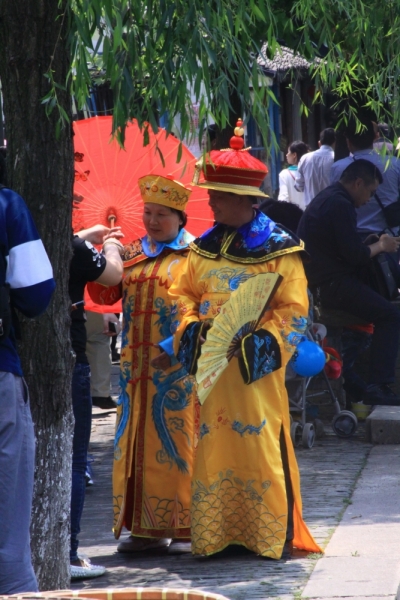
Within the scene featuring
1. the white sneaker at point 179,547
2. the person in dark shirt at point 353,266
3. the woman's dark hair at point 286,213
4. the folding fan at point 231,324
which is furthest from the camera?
the woman's dark hair at point 286,213

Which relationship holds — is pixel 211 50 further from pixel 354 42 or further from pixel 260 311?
pixel 354 42

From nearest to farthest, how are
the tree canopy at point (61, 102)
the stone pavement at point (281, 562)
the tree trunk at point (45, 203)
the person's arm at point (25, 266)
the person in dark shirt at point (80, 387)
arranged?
the person's arm at point (25, 266) < the tree canopy at point (61, 102) < the tree trunk at point (45, 203) < the stone pavement at point (281, 562) < the person in dark shirt at point (80, 387)

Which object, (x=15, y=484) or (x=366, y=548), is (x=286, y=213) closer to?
(x=366, y=548)

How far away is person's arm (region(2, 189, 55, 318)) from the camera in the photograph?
3654 mm

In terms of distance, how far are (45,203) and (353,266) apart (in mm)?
4881

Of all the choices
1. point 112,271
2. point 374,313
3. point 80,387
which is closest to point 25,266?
point 112,271

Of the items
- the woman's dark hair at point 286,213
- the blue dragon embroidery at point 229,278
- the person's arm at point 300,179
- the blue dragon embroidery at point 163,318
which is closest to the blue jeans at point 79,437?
the blue dragon embroidery at point 163,318

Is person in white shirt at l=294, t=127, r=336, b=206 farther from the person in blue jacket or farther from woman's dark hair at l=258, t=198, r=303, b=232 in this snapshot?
the person in blue jacket

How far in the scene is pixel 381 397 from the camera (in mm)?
8812

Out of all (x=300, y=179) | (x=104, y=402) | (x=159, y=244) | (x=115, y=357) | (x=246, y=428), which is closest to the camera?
(x=246, y=428)

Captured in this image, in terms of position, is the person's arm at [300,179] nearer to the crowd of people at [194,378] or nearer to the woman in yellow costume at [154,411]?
the crowd of people at [194,378]

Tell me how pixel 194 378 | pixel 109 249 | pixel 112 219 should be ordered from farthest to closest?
1. pixel 112 219
2. pixel 194 378
3. pixel 109 249

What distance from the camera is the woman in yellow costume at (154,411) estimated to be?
19.0 feet

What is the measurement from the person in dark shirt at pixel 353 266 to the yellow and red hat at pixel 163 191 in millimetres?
3008
